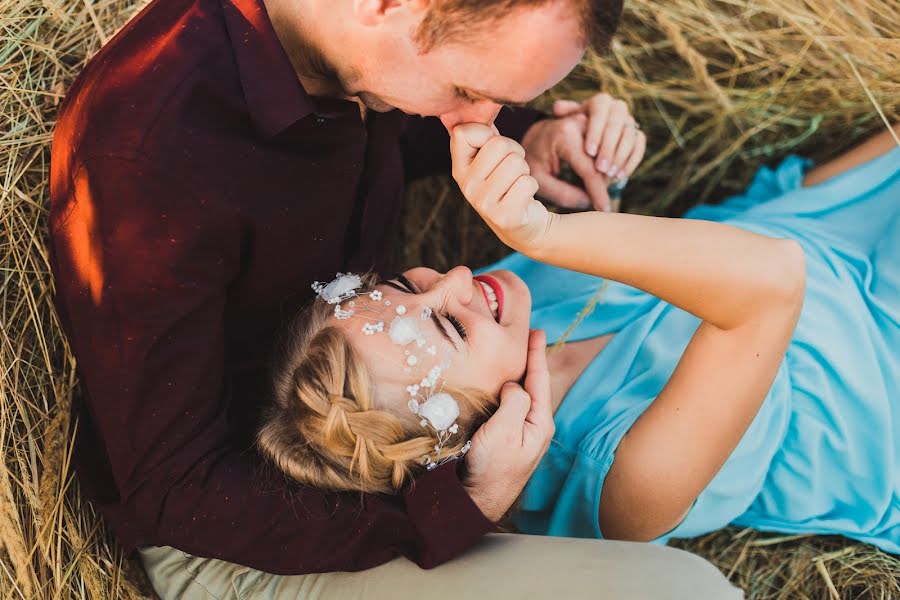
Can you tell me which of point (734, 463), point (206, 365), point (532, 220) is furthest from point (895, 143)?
point (206, 365)

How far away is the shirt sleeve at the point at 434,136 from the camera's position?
2.28 m

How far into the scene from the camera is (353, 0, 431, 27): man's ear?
1272 mm

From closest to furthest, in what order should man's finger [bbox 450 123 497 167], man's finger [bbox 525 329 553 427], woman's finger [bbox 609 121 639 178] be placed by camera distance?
man's finger [bbox 450 123 497 167] < man's finger [bbox 525 329 553 427] < woman's finger [bbox 609 121 639 178]

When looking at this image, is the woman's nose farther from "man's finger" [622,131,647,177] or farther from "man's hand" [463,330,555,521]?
"man's finger" [622,131,647,177]

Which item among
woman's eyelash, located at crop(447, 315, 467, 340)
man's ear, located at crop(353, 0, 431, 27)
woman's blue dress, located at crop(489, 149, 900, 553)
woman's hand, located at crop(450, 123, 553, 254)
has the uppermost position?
man's ear, located at crop(353, 0, 431, 27)

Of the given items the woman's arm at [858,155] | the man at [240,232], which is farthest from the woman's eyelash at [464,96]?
the woman's arm at [858,155]

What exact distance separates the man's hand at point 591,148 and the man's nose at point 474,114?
684mm

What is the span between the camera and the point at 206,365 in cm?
154

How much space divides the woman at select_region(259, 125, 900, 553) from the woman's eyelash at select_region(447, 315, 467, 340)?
1 centimetres

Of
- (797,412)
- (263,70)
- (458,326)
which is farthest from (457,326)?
(797,412)

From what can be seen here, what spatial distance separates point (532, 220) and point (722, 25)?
5.33 ft

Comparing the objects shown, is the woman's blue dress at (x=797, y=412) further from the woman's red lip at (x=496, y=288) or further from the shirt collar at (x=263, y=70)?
the shirt collar at (x=263, y=70)

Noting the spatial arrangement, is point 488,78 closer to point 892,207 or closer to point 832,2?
point 892,207

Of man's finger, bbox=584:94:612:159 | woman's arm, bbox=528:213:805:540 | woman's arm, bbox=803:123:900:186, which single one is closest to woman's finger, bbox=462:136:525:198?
woman's arm, bbox=528:213:805:540
